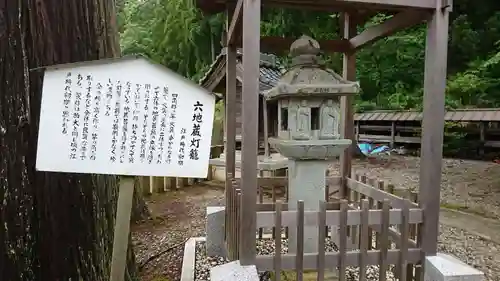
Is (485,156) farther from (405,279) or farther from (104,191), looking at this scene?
(104,191)

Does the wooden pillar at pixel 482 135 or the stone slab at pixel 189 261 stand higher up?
the wooden pillar at pixel 482 135

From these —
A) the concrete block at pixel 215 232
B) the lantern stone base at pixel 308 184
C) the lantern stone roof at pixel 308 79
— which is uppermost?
the lantern stone roof at pixel 308 79

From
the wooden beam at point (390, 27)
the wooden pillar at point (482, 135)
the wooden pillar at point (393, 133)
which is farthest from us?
the wooden pillar at point (393, 133)

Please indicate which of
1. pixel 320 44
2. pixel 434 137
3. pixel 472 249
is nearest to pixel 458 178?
pixel 472 249

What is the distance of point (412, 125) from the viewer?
14492 mm

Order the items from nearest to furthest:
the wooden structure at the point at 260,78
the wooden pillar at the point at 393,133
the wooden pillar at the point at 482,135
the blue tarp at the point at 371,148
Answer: the wooden structure at the point at 260,78 → the wooden pillar at the point at 482,135 → the blue tarp at the point at 371,148 → the wooden pillar at the point at 393,133

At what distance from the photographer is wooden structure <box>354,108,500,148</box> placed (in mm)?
11914

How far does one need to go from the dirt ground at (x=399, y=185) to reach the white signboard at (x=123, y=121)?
99.8 inches

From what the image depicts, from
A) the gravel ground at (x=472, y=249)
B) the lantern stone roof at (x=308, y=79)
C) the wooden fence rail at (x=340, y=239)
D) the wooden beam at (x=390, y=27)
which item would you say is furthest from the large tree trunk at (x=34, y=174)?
the gravel ground at (x=472, y=249)

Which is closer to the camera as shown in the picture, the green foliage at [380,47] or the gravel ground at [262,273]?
the gravel ground at [262,273]

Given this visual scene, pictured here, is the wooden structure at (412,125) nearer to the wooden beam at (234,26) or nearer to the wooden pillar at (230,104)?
the wooden pillar at (230,104)

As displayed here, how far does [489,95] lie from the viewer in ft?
43.3

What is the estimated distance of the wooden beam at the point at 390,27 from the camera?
11.3 ft

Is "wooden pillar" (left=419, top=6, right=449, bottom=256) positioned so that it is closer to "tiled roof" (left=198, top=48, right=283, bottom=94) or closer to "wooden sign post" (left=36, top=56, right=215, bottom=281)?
"wooden sign post" (left=36, top=56, right=215, bottom=281)
